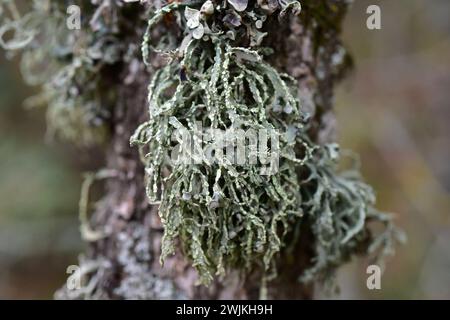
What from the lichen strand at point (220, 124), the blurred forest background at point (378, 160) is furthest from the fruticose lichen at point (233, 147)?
the blurred forest background at point (378, 160)

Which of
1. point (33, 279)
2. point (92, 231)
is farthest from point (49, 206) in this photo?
point (92, 231)

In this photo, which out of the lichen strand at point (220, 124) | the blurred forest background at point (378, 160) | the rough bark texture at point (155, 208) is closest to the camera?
the lichen strand at point (220, 124)

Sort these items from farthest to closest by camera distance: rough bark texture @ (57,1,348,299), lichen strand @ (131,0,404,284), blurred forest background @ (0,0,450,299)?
blurred forest background @ (0,0,450,299) < rough bark texture @ (57,1,348,299) < lichen strand @ (131,0,404,284)

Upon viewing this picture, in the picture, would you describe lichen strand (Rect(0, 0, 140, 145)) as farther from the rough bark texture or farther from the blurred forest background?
the blurred forest background

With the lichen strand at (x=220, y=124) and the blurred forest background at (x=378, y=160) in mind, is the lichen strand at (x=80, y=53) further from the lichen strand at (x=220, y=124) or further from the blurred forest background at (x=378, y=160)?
the blurred forest background at (x=378, y=160)

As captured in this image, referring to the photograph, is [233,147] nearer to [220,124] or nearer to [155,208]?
[220,124]

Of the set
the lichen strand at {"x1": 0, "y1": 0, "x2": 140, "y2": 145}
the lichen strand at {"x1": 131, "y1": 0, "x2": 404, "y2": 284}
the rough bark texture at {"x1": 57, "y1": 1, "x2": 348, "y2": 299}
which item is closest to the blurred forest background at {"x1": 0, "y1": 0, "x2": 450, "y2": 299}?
the lichen strand at {"x1": 0, "y1": 0, "x2": 140, "y2": 145}
